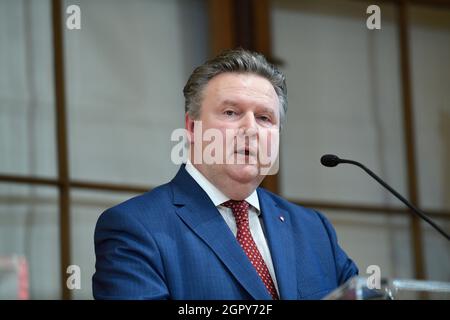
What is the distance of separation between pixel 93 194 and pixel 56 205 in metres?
0.21

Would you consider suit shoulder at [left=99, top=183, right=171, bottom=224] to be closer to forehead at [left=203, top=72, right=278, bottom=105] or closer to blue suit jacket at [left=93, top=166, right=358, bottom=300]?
blue suit jacket at [left=93, top=166, right=358, bottom=300]

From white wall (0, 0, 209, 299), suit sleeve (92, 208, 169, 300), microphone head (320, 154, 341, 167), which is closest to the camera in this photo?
suit sleeve (92, 208, 169, 300)

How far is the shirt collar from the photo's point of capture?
2707 millimetres

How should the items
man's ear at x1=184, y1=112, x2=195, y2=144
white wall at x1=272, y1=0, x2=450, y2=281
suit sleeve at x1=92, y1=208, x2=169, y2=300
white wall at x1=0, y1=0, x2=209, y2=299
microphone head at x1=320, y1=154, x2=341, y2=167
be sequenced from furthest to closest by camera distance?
white wall at x1=272, y1=0, x2=450, y2=281 < white wall at x1=0, y1=0, x2=209, y2=299 < man's ear at x1=184, y1=112, x2=195, y2=144 < microphone head at x1=320, y1=154, x2=341, y2=167 < suit sleeve at x1=92, y1=208, x2=169, y2=300

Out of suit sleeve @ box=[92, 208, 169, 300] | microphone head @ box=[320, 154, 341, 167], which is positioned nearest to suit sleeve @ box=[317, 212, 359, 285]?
microphone head @ box=[320, 154, 341, 167]

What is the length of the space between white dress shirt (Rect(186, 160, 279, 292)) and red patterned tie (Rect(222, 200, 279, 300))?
0.5 inches

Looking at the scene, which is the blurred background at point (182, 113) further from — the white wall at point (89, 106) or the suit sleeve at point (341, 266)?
the suit sleeve at point (341, 266)

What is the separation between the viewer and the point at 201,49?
5.23m

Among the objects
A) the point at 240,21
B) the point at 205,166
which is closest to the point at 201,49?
the point at 240,21

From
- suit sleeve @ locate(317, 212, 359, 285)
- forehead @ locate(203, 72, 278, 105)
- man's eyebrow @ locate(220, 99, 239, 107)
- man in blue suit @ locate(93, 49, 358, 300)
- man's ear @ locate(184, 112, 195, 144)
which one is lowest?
suit sleeve @ locate(317, 212, 359, 285)

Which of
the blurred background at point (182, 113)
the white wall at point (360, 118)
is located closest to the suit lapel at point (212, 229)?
the blurred background at point (182, 113)

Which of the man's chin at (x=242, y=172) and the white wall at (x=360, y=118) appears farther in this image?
the white wall at (x=360, y=118)

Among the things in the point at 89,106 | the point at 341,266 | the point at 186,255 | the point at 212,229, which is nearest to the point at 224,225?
the point at 212,229

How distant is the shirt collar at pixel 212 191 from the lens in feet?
8.88
